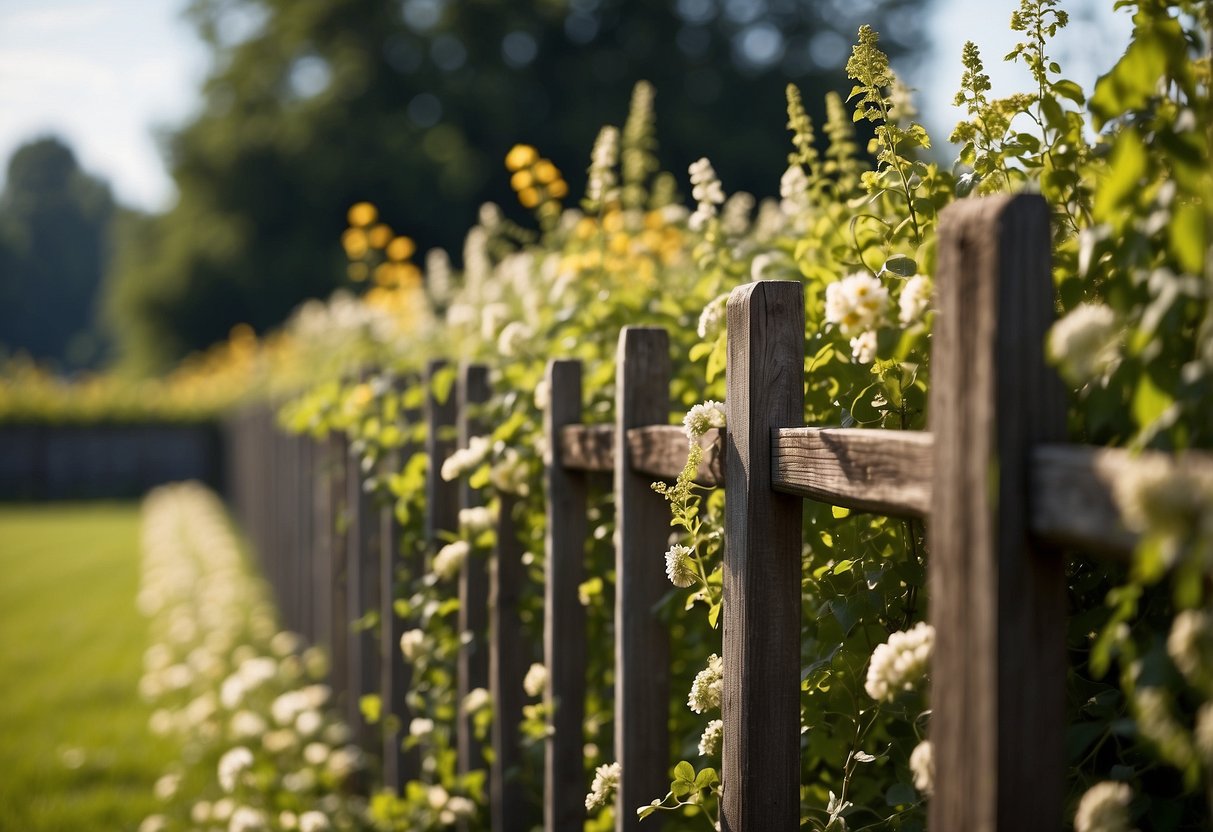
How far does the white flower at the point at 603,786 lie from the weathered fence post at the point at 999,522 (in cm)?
83

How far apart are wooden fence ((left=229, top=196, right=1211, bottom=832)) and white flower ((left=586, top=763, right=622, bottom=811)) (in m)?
0.03

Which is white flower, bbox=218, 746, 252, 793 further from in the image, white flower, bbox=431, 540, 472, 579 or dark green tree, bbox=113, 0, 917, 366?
dark green tree, bbox=113, 0, 917, 366

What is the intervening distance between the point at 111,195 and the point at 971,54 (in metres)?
80.0

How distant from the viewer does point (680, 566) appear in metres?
1.57

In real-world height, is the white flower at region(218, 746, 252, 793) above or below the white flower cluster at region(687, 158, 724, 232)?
below

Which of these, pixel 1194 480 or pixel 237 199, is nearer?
pixel 1194 480

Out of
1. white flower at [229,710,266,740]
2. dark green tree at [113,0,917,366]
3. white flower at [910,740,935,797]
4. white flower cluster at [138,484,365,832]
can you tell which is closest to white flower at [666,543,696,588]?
white flower at [910,740,935,797]

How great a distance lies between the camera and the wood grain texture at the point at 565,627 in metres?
2.16

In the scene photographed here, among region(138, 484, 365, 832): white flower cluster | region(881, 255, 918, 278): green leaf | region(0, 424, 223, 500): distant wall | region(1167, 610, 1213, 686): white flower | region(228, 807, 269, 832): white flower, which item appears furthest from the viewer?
region(0, 424, 223, 500): distant wall

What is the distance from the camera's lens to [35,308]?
63344mm

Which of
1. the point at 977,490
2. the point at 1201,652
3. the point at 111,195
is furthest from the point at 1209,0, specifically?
the point at 111,195

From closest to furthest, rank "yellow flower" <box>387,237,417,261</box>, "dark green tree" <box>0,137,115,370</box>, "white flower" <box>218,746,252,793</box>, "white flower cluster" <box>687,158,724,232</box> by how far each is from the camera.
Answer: "white flower cluster" <box>687,158,724,232</box>, "white flower" <box>218,746,252,793</box>, "yellow flower" <box>387,237,417,261</box>, "dark green tree" <box>0,137,115,370</box>

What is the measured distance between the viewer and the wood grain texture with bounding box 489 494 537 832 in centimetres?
241

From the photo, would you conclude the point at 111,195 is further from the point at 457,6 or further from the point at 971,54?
the point at 971,54
